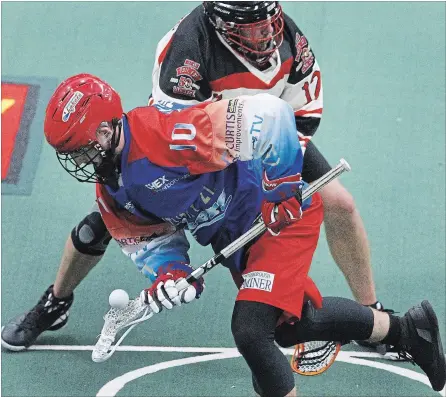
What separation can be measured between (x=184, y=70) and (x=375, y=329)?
3.64 ft

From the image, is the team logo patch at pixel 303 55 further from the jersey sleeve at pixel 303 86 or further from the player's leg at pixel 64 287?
the player's leg at pixel 64 287

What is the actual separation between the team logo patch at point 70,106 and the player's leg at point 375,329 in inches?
41.2

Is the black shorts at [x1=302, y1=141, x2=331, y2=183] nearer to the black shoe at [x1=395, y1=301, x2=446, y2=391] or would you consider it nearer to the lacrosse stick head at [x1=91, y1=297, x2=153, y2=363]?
the black shoe at [x1=395, y1=301, x2=446, y2=391]

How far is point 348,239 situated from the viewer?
4.16 meters

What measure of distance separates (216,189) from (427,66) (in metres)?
2.45

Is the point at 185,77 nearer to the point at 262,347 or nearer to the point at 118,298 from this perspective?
the point at 118,298

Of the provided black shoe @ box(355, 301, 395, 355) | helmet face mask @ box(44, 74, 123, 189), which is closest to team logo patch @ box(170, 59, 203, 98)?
helmet face mask @ box(44, 74, 123, 189)

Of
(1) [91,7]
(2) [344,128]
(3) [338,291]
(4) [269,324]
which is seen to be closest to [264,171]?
(4) [269,324]

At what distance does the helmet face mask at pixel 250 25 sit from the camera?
3.66m

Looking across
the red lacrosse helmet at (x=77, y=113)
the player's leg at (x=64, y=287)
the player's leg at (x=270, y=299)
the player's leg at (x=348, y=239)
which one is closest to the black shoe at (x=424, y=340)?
the player's leg at (x=348, y=239)

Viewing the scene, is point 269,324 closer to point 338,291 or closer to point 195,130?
point 195,130

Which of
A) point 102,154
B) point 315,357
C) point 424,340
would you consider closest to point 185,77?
point 102,154

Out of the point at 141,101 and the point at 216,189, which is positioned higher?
the point at 216,189

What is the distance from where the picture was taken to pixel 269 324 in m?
3.53
